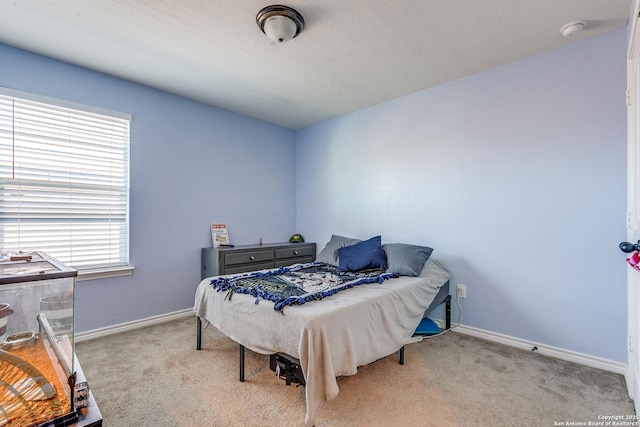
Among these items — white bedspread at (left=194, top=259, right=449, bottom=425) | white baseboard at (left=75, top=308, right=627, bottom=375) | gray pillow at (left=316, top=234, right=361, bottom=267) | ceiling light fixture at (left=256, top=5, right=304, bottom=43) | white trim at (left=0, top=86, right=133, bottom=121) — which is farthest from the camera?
gray pillow at (left=316, top=234, right=361, bottom=267)

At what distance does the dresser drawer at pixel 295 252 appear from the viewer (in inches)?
156

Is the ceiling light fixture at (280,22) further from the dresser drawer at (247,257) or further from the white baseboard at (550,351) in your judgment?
the white baseboard at (550,351)

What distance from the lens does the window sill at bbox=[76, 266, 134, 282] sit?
8.88 feet

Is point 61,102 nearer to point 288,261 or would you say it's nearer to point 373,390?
point 288,261

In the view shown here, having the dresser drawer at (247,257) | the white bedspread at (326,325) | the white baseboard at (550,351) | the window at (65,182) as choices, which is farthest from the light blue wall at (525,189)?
the window at (65,182)

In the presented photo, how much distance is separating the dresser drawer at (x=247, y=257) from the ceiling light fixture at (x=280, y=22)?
7.49 ft

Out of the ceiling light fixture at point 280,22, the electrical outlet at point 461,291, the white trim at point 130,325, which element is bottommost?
the white trim at point 130,325

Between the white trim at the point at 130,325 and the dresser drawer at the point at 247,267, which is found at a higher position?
the dresser drawer at the point at 247,267

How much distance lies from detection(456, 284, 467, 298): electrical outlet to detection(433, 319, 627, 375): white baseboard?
299 millimetres

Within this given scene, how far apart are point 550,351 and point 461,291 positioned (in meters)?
0.79

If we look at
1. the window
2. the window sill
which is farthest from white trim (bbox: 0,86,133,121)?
the window sill

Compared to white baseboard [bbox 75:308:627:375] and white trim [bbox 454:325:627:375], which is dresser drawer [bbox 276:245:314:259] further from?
white trim [bbox 454:325:627:375]

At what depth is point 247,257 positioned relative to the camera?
3586 millimetres

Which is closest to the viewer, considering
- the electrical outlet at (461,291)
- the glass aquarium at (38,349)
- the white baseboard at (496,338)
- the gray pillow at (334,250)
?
the glass aquarium at (38,349)
